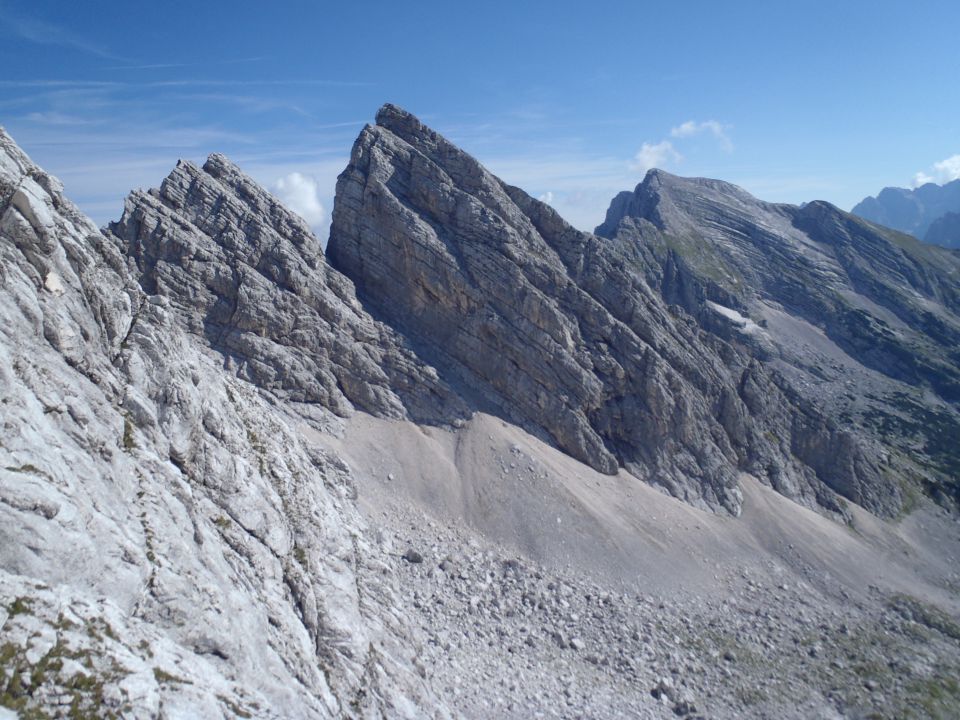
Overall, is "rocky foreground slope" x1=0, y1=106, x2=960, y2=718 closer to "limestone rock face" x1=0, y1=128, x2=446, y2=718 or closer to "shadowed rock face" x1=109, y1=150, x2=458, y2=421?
"limestone rock face" x1=0, y1=128, x2=446, y2=718

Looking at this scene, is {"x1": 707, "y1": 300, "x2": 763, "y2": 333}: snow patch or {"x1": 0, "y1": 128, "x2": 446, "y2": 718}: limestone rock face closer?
{"x1": 0, "y1": 128, "x2": 446, "y2": 718}: limestone rock face

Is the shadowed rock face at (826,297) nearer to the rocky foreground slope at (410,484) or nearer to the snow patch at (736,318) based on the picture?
the snow patch at (736,318)

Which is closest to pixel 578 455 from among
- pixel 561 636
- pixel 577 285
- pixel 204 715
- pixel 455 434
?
pixel 455 434

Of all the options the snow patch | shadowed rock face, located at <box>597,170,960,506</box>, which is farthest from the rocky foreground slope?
the snow patch

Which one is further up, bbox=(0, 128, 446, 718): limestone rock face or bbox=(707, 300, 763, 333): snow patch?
bbox=(707, 300, 763, 333): snow patch

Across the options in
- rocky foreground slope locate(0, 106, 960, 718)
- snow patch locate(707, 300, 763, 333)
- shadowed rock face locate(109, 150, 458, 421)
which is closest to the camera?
rocky foreground slope locate(0, 106, 960, 718)

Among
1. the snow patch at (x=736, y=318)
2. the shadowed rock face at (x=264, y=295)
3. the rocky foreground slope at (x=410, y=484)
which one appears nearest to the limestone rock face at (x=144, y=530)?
the rocky foreground slope at (x=410, y=484)

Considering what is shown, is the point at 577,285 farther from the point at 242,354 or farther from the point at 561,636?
the point at 561,636
